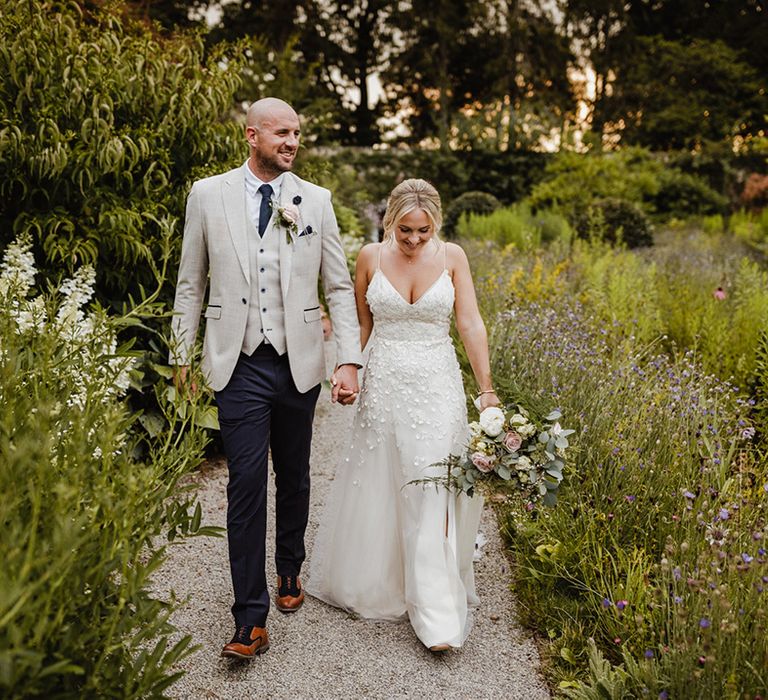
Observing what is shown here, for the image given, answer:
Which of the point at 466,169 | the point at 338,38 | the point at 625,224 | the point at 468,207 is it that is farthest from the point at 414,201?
the point at 338,38

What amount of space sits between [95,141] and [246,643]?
9.73 feet

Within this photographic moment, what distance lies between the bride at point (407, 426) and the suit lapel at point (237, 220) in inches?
27.1

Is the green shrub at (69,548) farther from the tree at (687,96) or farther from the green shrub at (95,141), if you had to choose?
the tree at (687,96)

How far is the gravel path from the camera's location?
114 inches

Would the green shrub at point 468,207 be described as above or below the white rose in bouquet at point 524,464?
above

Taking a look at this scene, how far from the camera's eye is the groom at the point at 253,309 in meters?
3.00

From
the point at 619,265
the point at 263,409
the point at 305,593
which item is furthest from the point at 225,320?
the point at 619,265

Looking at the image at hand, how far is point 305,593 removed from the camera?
3648 mm

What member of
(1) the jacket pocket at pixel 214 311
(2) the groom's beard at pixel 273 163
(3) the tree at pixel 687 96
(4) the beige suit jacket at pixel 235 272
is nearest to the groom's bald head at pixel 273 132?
(2) the groom's beard at pixel 273 163

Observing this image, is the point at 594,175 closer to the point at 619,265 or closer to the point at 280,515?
the point at 619,265

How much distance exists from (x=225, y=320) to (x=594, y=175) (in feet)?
52.0

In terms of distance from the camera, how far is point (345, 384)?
3270mm

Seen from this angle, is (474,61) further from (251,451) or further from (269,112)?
(251,451)

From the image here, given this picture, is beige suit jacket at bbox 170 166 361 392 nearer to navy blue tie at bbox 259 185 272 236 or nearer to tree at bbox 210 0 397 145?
navy blue tie at bbox 259 185 272 236
